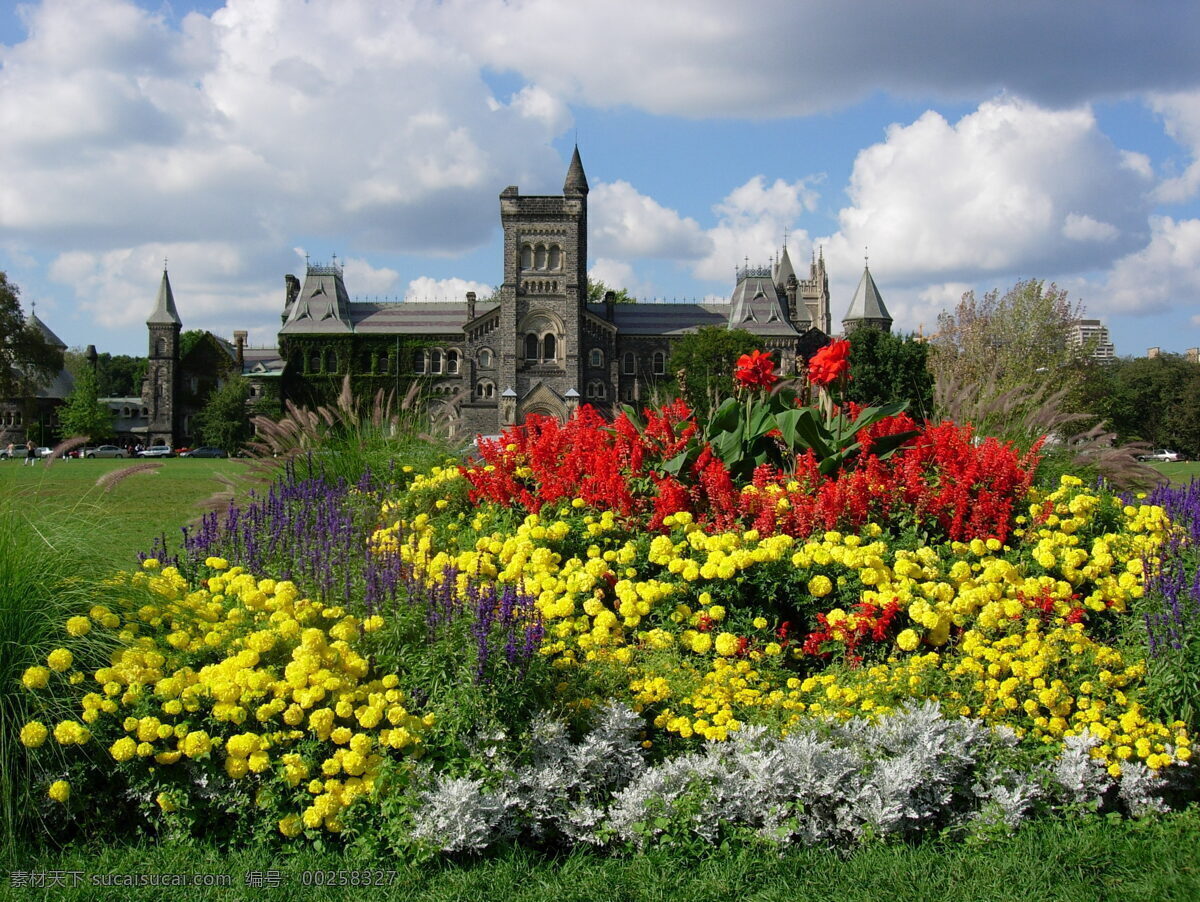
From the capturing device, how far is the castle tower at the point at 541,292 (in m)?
63.1

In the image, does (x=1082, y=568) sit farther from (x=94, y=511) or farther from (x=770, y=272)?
(x=770, y=272)

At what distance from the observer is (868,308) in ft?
246

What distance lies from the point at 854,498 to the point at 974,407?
406 centimetres

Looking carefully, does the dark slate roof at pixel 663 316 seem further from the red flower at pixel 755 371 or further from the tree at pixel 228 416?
the red flower at pixel 755 371

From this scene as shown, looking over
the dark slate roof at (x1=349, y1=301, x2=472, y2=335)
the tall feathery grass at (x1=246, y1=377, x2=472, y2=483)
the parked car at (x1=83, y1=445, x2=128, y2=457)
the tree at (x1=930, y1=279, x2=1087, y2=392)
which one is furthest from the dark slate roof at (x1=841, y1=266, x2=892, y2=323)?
the tall feathery grass at (x1=246, y1=377, x2=472, y2=483)

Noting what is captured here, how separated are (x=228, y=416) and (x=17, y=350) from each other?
14.4 metres

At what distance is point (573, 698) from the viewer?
14.4 feet

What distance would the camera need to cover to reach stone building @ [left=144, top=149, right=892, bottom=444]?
63.2 meters

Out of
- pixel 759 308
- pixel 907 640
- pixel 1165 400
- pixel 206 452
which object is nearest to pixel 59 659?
pixel 907 640

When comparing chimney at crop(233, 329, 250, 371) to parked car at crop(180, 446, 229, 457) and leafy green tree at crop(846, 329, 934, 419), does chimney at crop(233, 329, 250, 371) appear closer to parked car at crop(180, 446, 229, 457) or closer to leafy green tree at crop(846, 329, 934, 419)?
parked car at crop(180, 446, 229, 457)

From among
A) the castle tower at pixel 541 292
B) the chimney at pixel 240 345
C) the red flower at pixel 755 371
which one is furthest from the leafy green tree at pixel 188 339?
the red flower at pixel 755 371

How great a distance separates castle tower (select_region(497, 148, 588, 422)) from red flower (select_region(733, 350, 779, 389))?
182ft

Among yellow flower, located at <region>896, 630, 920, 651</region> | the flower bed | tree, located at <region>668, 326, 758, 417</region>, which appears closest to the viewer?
the flower bed

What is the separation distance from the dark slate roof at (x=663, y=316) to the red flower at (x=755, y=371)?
60.6 metres
